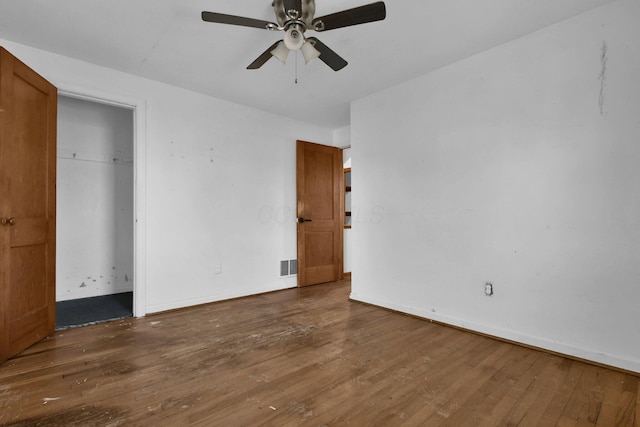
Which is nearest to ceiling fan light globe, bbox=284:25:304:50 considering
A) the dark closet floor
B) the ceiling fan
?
the ceiling fan

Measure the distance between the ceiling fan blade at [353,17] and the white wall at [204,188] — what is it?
2.25 meters

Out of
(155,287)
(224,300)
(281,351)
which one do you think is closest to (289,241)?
(224,300)

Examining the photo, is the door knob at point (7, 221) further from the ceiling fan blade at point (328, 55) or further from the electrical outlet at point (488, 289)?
the electrical outlet at point (488, 289)

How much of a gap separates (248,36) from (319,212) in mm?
2727

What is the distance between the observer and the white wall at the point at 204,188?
128 inches

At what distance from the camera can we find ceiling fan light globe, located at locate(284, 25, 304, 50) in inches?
77.5

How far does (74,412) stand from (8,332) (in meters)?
1.17

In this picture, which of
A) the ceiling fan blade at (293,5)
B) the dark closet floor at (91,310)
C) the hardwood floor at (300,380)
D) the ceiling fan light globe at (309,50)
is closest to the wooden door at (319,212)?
the hardwood floor at (300,380)

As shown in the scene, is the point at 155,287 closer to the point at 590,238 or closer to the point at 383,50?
the point at 383,50

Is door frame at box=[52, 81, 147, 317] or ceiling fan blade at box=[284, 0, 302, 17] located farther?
door frame at box=[52, 81, 147, 317]

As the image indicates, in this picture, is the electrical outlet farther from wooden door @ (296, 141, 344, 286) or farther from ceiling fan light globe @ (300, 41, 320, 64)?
wooden door @ (296, 141, 344, 286)

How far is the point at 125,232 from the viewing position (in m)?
4.36

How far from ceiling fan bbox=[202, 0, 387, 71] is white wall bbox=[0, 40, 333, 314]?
1.84m

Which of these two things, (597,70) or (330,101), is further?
(330,101)
